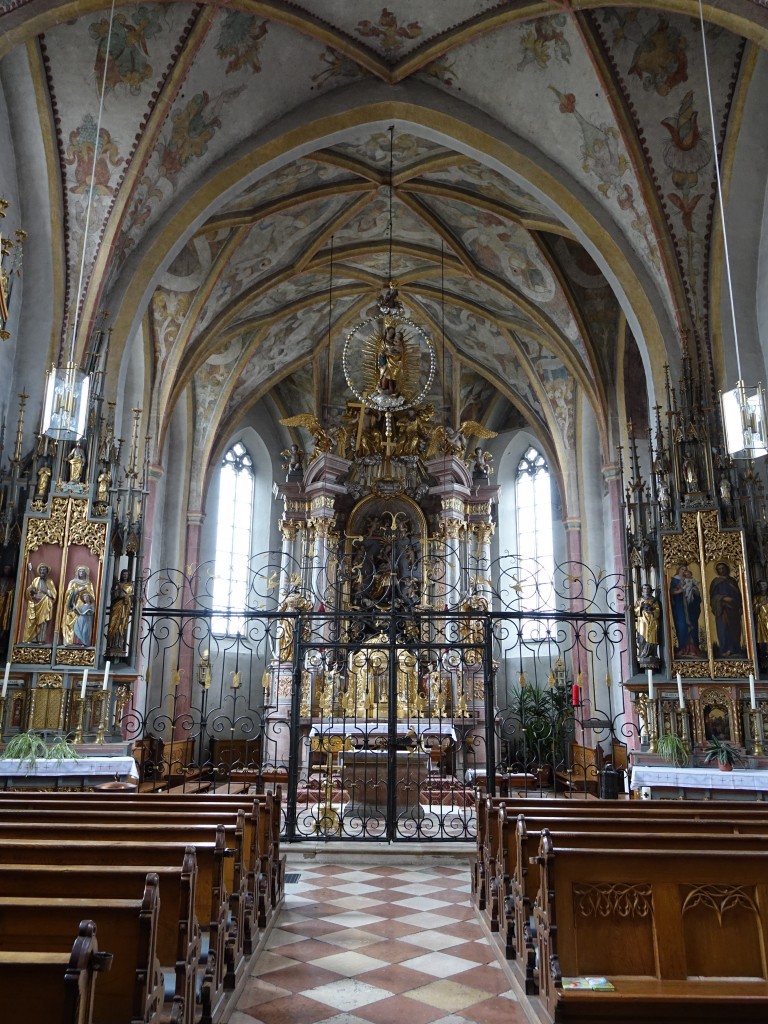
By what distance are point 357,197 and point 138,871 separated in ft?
50.8

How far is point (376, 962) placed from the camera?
5.39 m

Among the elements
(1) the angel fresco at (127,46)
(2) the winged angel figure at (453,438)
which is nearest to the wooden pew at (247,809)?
(1) the angel fresco at (127,46)

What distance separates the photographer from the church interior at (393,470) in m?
4.60

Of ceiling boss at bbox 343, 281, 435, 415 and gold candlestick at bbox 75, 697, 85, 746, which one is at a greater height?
ceiling boss at bbox 343, 281, 435, 415

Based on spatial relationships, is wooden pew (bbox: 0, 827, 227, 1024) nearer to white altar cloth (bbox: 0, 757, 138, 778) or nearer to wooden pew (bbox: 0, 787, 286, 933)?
wooden pew (bbox: 0, 787, 286, 933)

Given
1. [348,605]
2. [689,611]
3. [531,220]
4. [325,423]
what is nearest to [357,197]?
[531,220]

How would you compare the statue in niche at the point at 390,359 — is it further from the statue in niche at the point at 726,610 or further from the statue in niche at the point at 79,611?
the statue in niche at the point at 726,610

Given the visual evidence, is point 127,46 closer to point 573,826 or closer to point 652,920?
point 573,826

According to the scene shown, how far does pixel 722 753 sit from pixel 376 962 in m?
5.47

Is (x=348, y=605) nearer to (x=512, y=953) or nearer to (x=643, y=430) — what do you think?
(x=643, y=430)

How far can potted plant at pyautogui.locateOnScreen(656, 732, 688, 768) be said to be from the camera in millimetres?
9812

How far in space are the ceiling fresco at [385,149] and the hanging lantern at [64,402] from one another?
3284 mm

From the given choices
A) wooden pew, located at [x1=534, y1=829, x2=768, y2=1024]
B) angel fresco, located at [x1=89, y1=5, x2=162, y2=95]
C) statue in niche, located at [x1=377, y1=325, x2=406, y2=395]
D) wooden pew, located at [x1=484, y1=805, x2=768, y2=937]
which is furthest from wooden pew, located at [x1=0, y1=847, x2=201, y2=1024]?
statue in niche, located at [x1=377, y1=325, x2=406, y2=395]

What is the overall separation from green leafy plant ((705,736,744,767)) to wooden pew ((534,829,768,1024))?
18.9 feet
